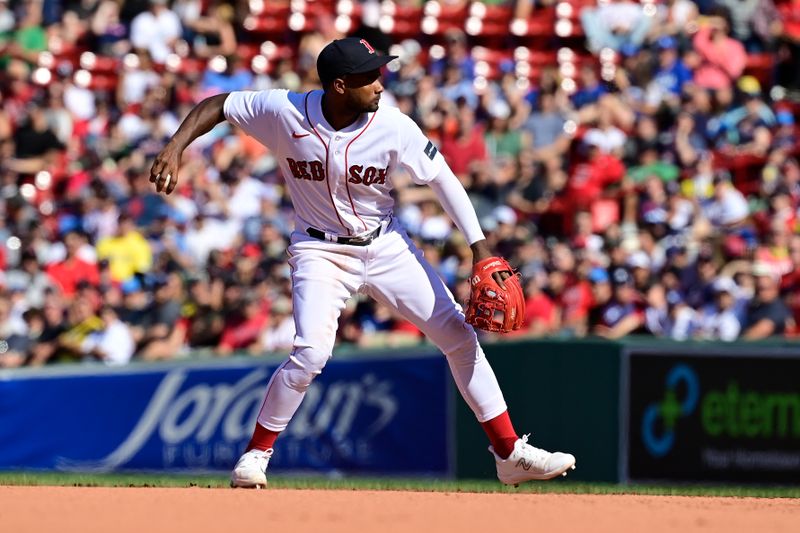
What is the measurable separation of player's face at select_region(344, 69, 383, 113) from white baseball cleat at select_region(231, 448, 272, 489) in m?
1.79

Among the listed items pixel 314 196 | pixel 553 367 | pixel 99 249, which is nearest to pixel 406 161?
pixel 314 196

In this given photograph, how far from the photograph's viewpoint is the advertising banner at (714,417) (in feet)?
37.1

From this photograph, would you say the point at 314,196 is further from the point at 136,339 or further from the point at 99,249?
the point at 99,249

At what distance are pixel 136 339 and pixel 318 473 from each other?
2.37 m

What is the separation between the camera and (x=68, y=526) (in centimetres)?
596

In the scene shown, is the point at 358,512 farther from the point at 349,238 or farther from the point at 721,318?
the point at 721,318

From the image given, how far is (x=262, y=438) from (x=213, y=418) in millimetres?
5194

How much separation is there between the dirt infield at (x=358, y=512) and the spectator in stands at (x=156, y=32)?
431 inches

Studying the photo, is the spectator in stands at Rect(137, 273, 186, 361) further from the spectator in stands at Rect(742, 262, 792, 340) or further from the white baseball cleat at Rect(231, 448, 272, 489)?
the white baseball cleat at Rect(231, 448, 272, 489)

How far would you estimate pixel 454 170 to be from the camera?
15469 mm

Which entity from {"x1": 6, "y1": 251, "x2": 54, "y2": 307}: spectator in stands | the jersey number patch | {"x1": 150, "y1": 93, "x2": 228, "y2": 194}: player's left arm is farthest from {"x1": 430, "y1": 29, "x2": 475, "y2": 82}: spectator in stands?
the jersey number patch

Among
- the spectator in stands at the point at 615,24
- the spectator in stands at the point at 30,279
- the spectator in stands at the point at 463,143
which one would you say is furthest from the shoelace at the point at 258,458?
the spectator in stands at the point at 615,24

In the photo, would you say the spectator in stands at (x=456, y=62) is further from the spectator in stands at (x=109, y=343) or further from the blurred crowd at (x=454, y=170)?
the spectator in stands at (x=109, y=343)

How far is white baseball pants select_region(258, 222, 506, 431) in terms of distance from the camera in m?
7.21
